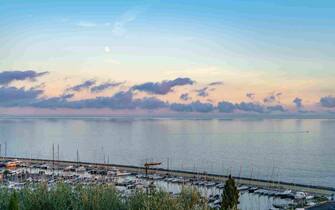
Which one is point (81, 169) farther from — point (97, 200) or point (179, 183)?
point (97, 200)

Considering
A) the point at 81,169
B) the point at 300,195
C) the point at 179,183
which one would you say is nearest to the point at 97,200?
the point at 300,195

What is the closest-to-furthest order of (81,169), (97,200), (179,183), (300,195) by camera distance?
1. (97,200)
2. (300,195)
3. (179,183)
4. (81,169)

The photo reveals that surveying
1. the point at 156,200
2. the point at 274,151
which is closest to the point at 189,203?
the point at 156,200

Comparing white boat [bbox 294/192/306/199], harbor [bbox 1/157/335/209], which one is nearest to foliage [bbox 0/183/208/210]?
harbor [bbox 1/157/335/209]

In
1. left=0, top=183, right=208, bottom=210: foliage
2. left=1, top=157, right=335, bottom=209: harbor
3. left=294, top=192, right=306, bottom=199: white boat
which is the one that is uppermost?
left=0, top=183, right=208, bottom=210: foliage

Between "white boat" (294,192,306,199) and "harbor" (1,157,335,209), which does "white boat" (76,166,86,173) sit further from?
"white boat" (294,192,306,199)

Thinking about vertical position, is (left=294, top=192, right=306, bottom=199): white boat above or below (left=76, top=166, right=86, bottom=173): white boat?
above

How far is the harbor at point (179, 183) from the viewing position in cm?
4066

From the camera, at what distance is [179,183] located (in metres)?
51.4

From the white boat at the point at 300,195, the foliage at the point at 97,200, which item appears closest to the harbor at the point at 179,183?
the white boat at the point at 300,195

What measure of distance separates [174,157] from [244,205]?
46841 mm

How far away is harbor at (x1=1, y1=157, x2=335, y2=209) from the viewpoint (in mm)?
40656

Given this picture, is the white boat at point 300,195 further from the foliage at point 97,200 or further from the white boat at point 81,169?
the white boat at point 81,169

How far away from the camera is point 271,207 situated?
40.3 m
